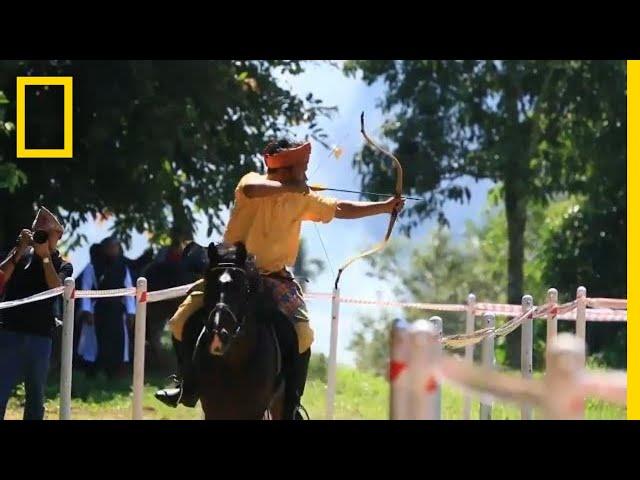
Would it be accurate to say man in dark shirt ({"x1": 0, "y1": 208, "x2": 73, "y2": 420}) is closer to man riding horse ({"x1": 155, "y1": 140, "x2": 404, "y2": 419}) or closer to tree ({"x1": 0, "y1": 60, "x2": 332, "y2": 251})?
man riding horse ({"x1": 155, "y1": 140, "x2": 404, "y2": 419})

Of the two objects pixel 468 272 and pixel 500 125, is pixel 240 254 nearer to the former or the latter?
pixel 500 125

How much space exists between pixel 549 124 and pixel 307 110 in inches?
216

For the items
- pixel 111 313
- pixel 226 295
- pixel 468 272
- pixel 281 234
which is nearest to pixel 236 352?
pixel 226 295

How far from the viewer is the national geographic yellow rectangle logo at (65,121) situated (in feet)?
43.4

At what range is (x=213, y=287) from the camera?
20.7ft

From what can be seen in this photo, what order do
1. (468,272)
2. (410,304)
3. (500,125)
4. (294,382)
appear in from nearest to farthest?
(294,382) < (410,304) < (500,125) < (468,272)

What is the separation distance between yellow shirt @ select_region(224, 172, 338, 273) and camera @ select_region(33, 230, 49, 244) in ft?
6.40

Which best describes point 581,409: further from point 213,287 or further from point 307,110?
point 307,110

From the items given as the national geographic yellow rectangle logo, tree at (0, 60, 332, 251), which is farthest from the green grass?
the national geographic yellow rectangle logo

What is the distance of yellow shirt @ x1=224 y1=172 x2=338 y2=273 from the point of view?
22.5 ft

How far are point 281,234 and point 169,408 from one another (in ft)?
20.3

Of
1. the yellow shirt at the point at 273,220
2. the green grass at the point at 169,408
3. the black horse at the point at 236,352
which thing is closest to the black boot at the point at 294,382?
the black horse at the point at 236,352

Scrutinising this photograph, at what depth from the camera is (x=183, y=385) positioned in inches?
259
